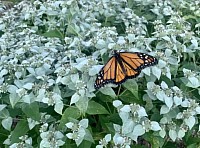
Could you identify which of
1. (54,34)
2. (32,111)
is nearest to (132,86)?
(32,111)

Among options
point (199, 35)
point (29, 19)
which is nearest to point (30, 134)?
point (29, 19)

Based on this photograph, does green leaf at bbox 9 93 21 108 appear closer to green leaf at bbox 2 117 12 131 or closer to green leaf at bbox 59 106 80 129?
green leaf at bbox 2 117 12 131

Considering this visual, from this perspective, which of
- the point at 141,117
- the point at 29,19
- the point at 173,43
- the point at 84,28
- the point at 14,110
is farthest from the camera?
the point at 29,19

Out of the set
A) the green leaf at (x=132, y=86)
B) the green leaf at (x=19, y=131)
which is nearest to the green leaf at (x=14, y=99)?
the green leaf at (x=19, y=131)

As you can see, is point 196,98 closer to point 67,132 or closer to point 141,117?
point 141,117

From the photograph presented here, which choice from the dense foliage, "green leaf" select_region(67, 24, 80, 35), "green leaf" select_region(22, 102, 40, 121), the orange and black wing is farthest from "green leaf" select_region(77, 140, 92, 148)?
"green leaf" select_region(67, 24, 80, 35)

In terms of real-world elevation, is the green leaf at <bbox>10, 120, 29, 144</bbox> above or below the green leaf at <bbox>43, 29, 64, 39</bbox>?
below

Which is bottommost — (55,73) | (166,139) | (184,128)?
(166,139)
